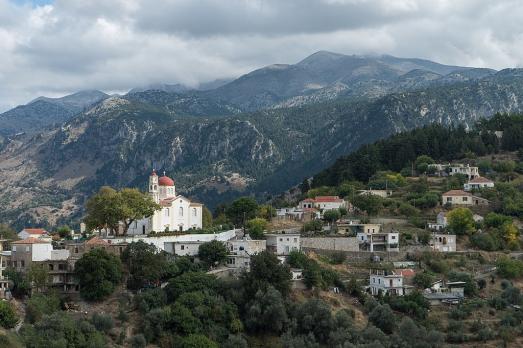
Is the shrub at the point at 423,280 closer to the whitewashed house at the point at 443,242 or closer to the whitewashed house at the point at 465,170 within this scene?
the whitewashed house at the point at 443,242

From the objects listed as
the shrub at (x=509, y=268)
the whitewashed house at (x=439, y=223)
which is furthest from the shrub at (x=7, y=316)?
the whitewashed house at (x=439, y=223)

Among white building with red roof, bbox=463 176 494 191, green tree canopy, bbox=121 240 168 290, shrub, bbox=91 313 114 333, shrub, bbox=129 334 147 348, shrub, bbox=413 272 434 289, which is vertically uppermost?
white building with red roof, bbox=463 176 494 191

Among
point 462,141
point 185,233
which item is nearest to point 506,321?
point 185,233

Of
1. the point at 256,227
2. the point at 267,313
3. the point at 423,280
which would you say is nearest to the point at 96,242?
the point at 267,313

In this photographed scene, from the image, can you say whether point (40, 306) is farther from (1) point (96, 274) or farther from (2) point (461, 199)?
(2) point (461, 199)

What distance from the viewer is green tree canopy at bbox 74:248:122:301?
62.2 m

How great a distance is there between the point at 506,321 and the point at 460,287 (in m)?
6.79

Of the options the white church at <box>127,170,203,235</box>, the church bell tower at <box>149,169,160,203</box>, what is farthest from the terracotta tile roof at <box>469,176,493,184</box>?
the church bell tower at <box>149,169,160,203</box>

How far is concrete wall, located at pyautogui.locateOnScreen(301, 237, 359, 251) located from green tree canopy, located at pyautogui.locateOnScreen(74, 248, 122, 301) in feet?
70.6

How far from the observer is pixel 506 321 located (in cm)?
6856

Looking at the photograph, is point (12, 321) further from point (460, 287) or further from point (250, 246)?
point (460, 287)

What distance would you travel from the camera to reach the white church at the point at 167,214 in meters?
80.0

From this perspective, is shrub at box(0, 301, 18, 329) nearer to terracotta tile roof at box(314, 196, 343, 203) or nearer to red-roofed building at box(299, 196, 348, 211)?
red-roofed building at box(299, 196, 348, 211)

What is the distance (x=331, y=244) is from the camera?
79750mm
